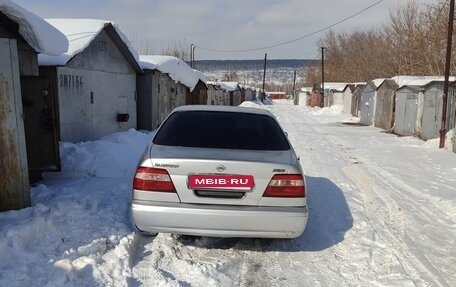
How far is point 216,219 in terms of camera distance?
3.57 metres

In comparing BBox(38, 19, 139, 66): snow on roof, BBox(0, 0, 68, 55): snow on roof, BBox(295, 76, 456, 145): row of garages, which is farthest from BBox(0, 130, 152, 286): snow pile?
BBox(295, 76, 456, 145): row of garages

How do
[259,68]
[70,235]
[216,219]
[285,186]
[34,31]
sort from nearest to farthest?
[216,219]
[285,186]
[70,235]
[34,31]
[259,68]

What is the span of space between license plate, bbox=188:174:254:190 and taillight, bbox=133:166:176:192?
207 mm

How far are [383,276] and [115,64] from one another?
961cm

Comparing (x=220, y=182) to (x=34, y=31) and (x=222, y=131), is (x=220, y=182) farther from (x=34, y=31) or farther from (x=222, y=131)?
(x=34, y=31)

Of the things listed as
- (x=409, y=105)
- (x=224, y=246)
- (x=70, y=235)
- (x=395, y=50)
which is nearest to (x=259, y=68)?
(x=395, y=50)

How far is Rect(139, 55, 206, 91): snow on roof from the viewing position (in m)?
13.8

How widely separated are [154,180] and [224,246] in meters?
1.11

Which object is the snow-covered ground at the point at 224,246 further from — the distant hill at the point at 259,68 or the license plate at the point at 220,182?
the distant hill at the point at 259,68

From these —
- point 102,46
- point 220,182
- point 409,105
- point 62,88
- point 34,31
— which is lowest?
point 220,182

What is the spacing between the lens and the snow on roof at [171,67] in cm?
1384

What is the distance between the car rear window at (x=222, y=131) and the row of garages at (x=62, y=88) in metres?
1.81

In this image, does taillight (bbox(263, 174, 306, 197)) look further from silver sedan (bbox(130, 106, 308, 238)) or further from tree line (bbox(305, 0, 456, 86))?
tree line (bbox(305, 0, 456, 86))

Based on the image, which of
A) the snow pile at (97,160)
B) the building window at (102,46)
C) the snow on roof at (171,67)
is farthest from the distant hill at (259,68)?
the snow pile at (97,160)
